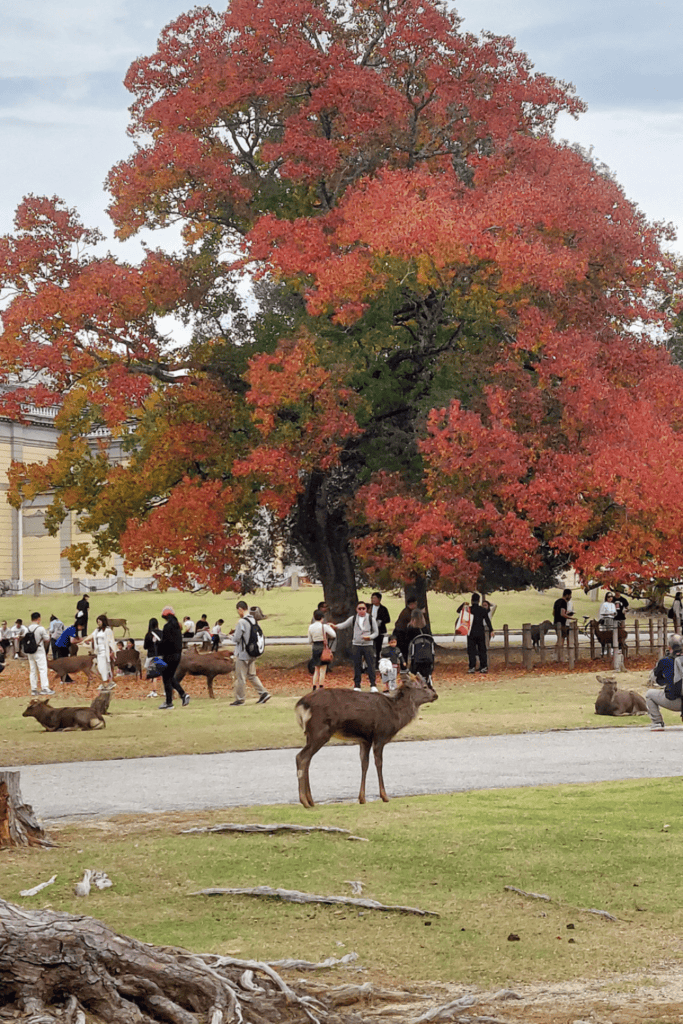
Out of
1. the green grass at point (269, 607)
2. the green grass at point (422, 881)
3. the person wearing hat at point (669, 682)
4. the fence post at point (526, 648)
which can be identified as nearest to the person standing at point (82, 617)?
the fence post at point (526, 648)

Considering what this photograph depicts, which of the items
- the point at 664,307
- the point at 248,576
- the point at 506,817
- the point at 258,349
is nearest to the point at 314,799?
the point at 506,817

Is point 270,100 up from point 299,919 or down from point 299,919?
up

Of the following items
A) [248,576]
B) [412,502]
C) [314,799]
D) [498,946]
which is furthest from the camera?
[248,576]

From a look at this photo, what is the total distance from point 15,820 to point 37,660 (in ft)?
53.0

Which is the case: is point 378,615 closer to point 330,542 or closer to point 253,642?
point 253,642

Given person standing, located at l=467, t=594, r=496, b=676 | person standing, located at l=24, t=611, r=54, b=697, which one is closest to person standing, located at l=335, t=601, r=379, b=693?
person standing, located at l=467, t=594, r=496, b=676

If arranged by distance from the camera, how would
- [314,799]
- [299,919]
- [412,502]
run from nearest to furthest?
1. [299,919]
2. [314,799]
3. [412,502]

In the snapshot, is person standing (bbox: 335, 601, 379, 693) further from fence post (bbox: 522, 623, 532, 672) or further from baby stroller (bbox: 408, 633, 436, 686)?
fence post (bbox: 522, 623, 532, 672)

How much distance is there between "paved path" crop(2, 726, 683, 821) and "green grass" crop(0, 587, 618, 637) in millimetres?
30282

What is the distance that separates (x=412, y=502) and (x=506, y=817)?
17740 millimetres

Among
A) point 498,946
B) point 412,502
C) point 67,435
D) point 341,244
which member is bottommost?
point 498,946

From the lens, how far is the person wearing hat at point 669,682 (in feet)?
58.0

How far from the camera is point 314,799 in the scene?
12.8m

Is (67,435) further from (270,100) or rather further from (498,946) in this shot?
(498,946)
